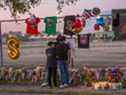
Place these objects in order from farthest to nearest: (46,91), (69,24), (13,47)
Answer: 1. (13,47)
2. (69,24)
3. (46,91)

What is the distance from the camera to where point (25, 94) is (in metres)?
21.2

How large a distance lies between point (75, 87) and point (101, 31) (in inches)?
98.7

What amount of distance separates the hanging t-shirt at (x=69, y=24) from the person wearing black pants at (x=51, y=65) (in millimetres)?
952

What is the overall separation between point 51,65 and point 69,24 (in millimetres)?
1791

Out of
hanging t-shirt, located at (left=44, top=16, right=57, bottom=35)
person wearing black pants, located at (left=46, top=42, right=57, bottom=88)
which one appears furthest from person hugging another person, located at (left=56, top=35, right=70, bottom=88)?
hanging t-shirt, located at (left=44, top=16, right=57, bottom=35)

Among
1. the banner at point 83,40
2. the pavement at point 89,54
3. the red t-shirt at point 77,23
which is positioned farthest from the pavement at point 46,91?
the pavement at point 89,54

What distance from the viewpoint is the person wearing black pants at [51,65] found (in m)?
22.3

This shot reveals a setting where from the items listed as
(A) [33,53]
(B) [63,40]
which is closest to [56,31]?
(B) [63,40]

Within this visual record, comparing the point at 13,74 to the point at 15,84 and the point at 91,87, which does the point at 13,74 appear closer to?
the point at 15,84

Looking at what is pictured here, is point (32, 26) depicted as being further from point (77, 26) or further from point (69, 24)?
point (77, 26)

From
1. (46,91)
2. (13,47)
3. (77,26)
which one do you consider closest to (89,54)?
(13,47)

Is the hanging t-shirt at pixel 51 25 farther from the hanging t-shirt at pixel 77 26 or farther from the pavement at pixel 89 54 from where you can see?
the pavement at pixel 89 54

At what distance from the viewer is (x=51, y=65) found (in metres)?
22.3

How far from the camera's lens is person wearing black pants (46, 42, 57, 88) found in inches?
878
